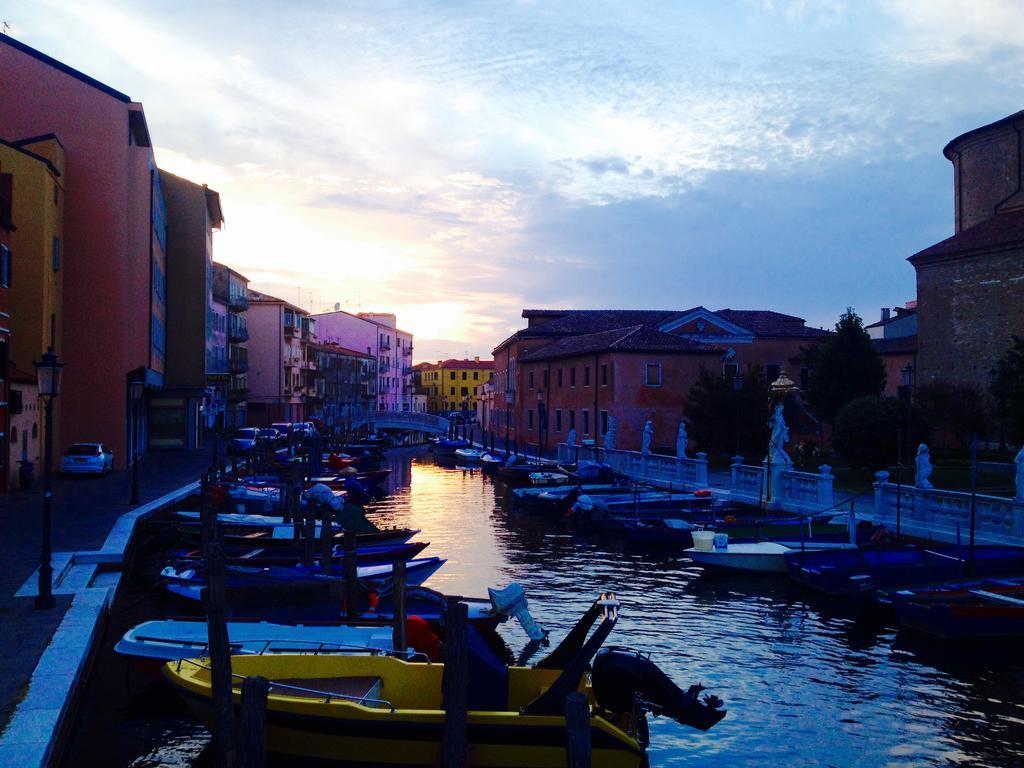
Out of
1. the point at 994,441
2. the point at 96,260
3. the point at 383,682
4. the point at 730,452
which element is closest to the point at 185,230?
the point at 96,260

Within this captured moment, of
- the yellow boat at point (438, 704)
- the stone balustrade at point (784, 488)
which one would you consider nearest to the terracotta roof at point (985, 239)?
the stone balustrade at point (784, 488)

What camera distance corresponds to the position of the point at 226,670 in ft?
29.2

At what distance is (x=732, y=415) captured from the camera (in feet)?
141

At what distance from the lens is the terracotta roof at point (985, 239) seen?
43.8m

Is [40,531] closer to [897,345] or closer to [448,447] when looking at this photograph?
[448,447]

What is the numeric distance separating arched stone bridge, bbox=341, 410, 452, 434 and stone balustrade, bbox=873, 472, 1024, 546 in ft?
200

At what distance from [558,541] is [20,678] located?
19876mm

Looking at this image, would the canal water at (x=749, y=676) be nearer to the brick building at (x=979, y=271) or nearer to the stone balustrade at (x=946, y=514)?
the stone balustrade at (x=946, y=514)

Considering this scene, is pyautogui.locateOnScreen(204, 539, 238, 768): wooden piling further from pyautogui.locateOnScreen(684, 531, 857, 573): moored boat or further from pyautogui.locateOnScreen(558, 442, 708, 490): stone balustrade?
pyautogui.locateOnScreen(558, 442, 708, 490): stone balustrade

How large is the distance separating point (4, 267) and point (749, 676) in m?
23.0

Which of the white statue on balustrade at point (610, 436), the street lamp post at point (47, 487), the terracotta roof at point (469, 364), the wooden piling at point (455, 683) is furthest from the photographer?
the terracotta roof at point (469, 364)

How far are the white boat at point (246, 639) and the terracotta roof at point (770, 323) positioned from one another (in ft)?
171

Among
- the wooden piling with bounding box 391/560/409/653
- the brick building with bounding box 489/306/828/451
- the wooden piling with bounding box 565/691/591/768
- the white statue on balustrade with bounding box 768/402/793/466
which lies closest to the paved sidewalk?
the wooden piling with bounding box 391/560/409/653

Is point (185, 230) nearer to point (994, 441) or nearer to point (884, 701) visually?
point (994, 441)
